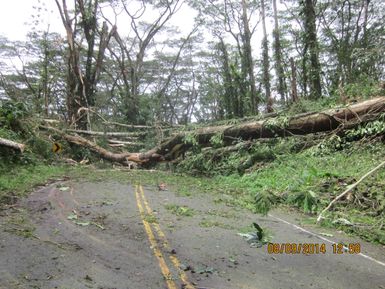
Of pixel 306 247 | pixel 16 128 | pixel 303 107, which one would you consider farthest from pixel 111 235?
pixel 16 128

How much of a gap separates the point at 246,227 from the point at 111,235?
2.33 meters

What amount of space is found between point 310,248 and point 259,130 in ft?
24.3

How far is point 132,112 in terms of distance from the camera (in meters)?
21.7

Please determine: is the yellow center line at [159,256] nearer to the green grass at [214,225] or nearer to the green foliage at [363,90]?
the green grass at [214,225]

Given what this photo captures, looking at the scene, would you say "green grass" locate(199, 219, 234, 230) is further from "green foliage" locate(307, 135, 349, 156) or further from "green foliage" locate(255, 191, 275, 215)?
"green foliage" locate(307, 135, 349, 156)

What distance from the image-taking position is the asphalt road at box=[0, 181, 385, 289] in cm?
420

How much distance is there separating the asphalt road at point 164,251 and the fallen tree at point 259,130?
422 cm

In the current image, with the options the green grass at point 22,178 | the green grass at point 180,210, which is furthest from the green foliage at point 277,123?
the green grass at point 22,178

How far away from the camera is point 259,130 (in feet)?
41.4

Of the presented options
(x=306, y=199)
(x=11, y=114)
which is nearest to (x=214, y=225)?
(x=306, y=199)

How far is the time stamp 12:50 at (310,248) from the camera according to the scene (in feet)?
17.6

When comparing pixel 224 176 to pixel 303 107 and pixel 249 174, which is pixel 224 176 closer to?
pixel 249 174

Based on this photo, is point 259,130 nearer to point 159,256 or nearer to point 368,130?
point 368,130

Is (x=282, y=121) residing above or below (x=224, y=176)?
above
